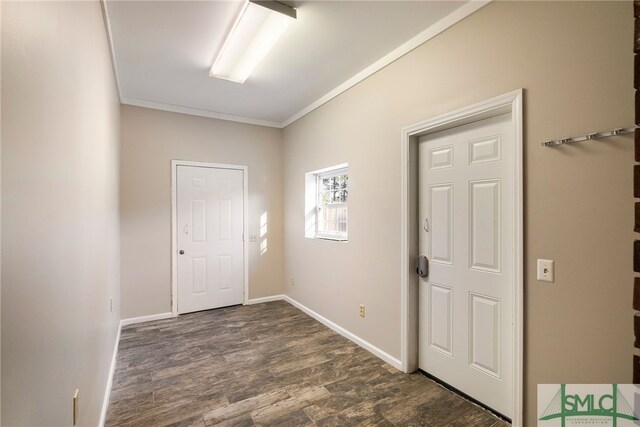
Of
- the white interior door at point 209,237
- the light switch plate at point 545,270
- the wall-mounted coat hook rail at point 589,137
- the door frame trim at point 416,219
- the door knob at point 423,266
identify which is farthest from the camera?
the white interior door at point 209,237

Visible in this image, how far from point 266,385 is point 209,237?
94.5 inches

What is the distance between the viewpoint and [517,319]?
178 centimetres

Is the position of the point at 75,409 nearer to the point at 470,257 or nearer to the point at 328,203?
the point at 470,257

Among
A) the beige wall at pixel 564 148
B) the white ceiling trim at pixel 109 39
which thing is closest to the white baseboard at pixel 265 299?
the white ceiling trim at pixel 109 39

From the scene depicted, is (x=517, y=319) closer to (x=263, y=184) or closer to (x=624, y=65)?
(x=624, y=65)

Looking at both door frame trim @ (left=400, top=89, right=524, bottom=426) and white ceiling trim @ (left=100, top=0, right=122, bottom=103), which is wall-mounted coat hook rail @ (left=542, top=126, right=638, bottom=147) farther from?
white ceiling trim @ (left=100, top=0, right=122, bottom=103)

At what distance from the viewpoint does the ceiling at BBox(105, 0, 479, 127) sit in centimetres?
209

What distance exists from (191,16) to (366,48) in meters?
1.41

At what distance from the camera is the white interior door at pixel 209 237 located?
405 centimetres

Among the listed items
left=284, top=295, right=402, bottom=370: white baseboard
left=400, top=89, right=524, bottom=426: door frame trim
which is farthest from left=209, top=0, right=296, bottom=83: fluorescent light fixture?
left=284, top=295, right=402, bottom=370: white baseboard

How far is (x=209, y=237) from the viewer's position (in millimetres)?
4219

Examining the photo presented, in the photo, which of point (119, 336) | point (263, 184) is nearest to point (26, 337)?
point (119, 336)

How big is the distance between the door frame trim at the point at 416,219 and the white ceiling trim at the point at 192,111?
2.70 meters

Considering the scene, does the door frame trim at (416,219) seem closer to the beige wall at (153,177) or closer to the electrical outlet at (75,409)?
the electrical outlet at (75,409)
